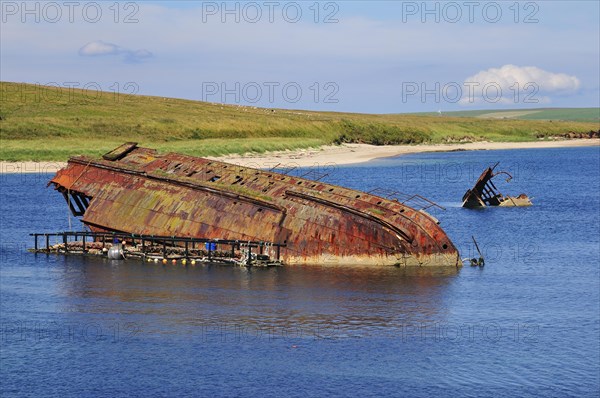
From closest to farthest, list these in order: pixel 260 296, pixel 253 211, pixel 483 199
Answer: pixel 260 296
pixel 253 211
pixel 483 199

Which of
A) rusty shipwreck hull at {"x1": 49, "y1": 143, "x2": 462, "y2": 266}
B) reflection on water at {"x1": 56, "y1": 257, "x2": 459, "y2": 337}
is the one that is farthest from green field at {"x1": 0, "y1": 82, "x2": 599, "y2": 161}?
reflection on water at {"x1": 56, "y1": 257, "x2": 459, "y2": 337}

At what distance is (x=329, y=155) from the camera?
139 metres

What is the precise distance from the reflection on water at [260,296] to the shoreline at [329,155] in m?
48.5

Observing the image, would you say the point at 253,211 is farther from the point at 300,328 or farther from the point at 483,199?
the point at 483,199

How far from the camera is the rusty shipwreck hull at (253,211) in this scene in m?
46.3

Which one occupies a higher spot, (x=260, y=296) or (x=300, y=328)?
(x=260, y=296)

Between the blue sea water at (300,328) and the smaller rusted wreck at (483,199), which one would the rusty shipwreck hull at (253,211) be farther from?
the smaller rusted wreck at (483,199)

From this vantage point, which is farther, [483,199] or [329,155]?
[329,155]

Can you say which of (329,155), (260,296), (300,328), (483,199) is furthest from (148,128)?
(300,328)

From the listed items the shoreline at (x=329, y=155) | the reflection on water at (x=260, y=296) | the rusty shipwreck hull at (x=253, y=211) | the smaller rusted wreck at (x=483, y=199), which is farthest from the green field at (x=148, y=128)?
the reflection on water at (x=260, y=296)

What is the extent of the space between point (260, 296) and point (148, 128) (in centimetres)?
9690

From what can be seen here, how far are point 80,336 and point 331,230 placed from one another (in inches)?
591

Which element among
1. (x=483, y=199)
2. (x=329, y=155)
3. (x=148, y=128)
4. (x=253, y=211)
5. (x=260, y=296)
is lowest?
(x=260, y=296)

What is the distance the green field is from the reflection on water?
Answer: 6301 centimetres
